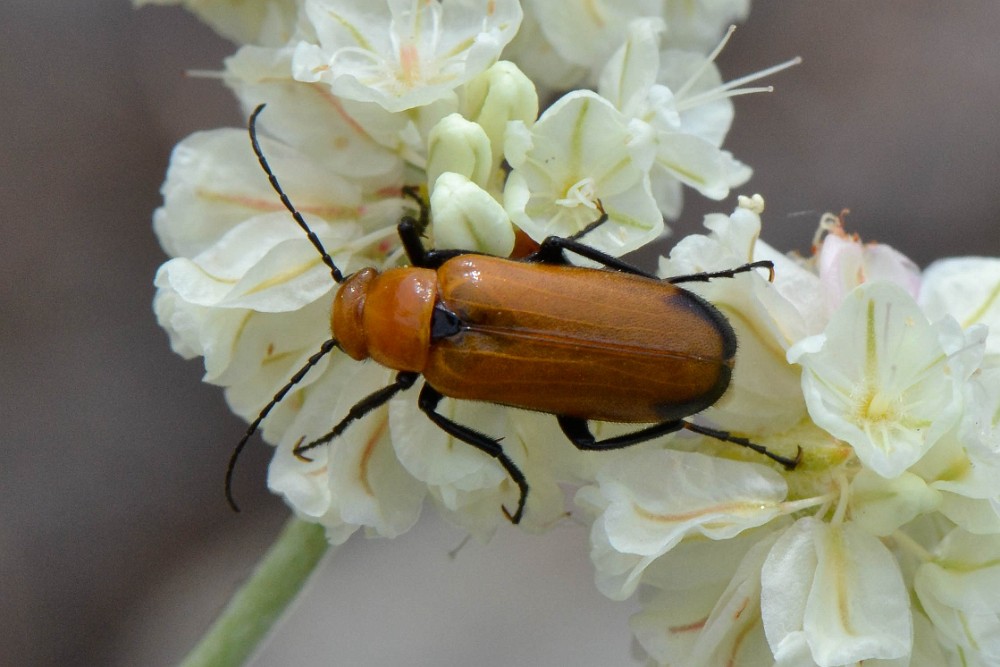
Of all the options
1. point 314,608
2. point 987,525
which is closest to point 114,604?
point 314,608

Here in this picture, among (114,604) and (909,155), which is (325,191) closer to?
(114,604)

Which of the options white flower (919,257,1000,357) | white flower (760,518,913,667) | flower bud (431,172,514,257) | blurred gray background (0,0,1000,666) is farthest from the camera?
blurred gray background (0,0,1000,666)

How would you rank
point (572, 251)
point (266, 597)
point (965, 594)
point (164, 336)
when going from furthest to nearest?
point (164, 336) → point (266, 597) → point (572, 251) → point (965, 594)

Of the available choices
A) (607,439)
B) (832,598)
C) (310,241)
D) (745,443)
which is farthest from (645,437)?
(310,241)

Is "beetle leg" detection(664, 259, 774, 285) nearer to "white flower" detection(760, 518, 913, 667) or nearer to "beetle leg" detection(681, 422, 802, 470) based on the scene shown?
"beetle leg" detection(681, 422, 802, 470)

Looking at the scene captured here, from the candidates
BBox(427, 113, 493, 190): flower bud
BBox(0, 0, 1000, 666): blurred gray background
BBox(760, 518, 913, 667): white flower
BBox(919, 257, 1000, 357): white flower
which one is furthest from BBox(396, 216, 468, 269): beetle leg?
BBox(0, 0, 1000, 666): blurred gray background

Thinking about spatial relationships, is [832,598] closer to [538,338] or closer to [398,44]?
[538,338]

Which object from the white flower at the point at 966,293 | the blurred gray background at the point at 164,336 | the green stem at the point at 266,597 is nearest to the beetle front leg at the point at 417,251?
the green stem at the point at 266,597
